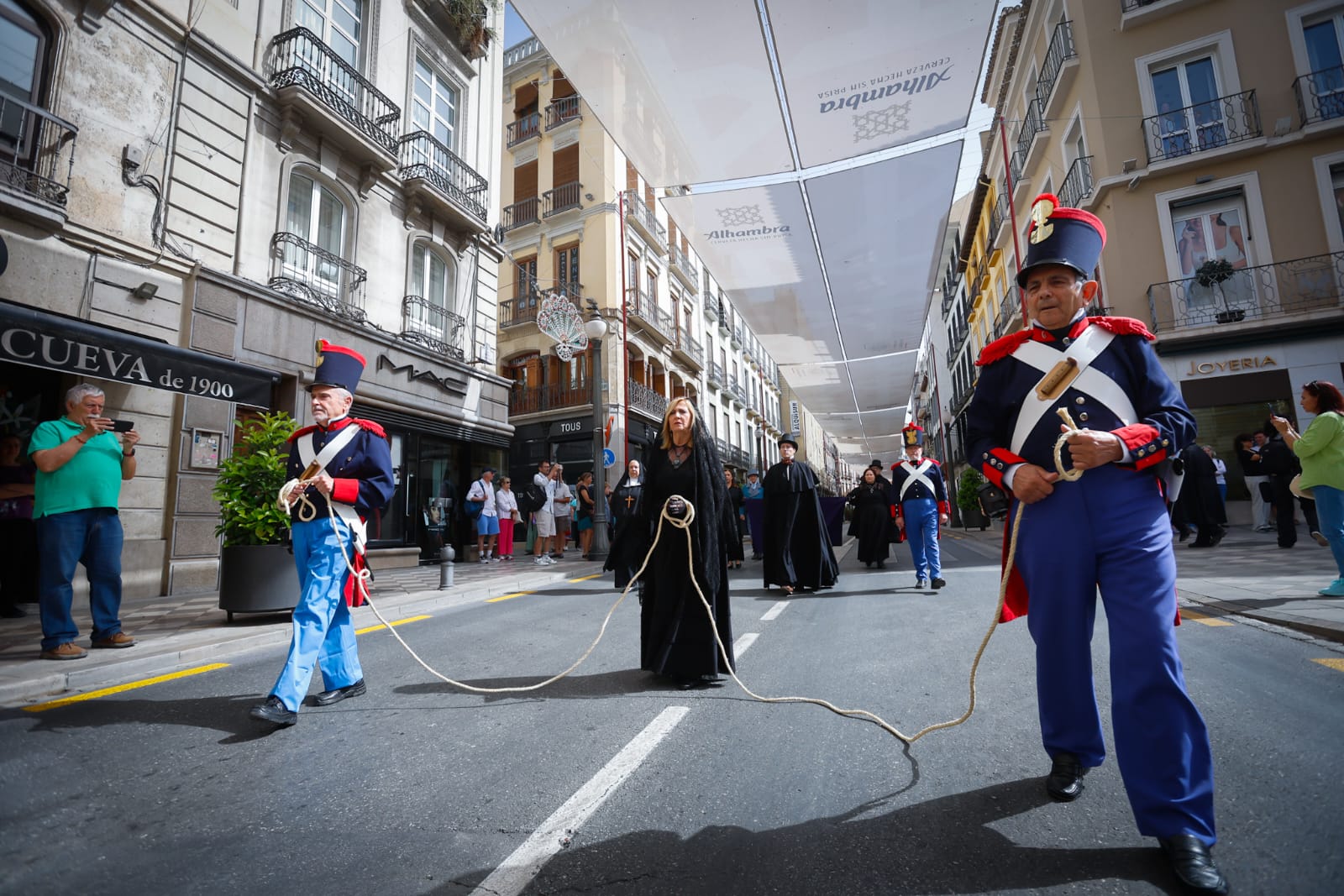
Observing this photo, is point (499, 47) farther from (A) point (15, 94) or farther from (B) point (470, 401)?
(A) point (15, 94)

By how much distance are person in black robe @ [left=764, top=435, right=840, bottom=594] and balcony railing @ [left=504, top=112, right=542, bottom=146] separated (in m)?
21.1

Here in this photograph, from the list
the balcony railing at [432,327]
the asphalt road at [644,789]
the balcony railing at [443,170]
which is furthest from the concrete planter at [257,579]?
the balcony railing at [443,170]

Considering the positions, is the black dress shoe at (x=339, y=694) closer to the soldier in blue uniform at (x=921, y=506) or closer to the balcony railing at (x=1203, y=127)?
the soldier in blue uniform at (x=921, y=506)

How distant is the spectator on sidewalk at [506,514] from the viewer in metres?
14.3

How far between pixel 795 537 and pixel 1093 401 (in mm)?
6222

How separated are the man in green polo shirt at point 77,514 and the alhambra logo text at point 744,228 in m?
5.97

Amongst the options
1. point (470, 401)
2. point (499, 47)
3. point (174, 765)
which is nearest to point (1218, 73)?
point (499, 47)

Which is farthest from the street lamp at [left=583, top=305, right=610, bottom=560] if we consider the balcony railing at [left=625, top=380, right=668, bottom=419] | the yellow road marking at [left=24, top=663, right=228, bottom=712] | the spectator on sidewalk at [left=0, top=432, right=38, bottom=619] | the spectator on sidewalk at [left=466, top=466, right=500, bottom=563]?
the yellow road marking at [left=24, top=663, right=228, bottom=712]

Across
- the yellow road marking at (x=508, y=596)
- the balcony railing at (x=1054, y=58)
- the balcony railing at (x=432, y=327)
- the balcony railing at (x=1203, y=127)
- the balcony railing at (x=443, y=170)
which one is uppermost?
the balcony railing at (x=1054, y=58)

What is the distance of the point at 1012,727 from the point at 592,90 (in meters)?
5.76

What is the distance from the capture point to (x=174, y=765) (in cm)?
277

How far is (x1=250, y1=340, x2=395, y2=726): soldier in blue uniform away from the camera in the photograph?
11.3ft

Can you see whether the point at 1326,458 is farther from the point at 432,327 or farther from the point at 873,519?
the point at 432,327

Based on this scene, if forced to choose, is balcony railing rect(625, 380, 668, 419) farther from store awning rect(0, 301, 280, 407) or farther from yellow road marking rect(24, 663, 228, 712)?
yellow road marking rect(24, 663, 228, 712)
